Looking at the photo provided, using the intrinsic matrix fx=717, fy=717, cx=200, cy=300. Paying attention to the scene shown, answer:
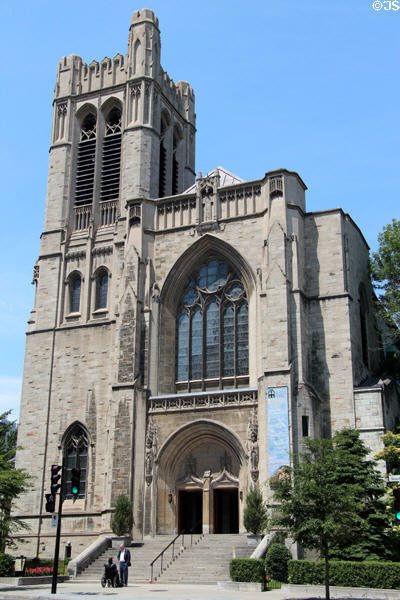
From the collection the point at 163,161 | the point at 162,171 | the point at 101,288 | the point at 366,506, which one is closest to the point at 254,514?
the point at 366,506

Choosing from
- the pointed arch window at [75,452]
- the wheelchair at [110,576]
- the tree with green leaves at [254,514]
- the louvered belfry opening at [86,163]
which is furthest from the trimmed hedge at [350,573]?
the louvered belfry opening at [86,163]

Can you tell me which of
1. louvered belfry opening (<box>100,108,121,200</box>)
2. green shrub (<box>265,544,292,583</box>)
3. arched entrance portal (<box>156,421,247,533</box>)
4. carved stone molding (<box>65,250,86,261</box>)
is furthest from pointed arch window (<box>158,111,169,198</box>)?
green shrub (<box>265,544,292,583</box>)

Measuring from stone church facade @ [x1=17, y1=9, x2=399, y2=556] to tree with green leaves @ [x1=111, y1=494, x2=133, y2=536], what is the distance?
2.38 ft

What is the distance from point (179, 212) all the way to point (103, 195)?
605cm

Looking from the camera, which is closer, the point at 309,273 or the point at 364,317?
the point at 309,273

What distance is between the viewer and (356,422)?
28672 mm

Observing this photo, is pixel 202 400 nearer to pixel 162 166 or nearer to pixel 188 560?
pixel 188 560

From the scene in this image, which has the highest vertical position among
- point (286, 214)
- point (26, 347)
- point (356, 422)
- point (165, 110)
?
point (165, 110)

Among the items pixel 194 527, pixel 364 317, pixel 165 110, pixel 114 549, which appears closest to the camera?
pixel 114 549

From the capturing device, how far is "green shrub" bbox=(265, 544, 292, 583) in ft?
76.2

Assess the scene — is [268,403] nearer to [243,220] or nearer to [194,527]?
[194,527]

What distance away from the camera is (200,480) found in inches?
1184

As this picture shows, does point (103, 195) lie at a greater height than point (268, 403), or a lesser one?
greater

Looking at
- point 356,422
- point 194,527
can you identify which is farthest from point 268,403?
point 194,527
